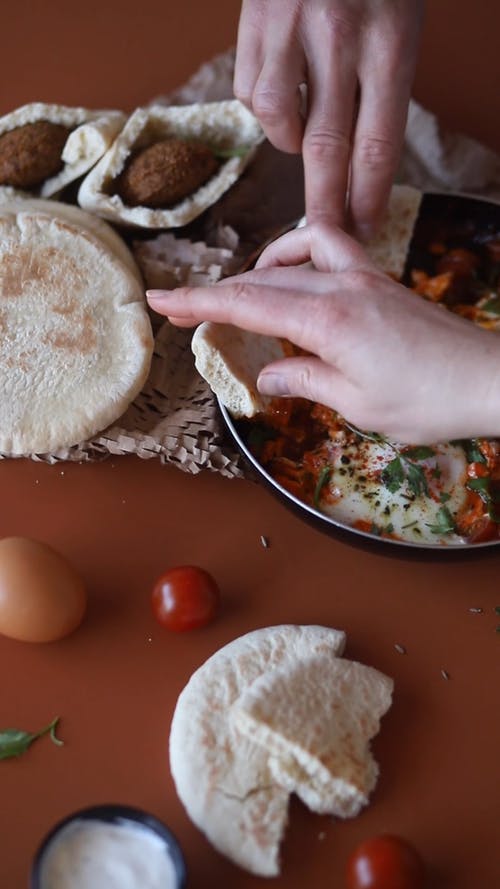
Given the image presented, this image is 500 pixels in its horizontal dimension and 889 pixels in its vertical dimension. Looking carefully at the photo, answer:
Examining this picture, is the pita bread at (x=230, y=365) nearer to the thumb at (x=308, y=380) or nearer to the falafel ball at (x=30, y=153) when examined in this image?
the thumb at (x=308, y=380)

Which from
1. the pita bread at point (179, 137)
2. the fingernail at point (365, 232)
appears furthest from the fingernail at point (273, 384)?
the pita bread at point (179, 137)

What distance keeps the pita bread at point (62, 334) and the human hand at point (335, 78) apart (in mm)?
405

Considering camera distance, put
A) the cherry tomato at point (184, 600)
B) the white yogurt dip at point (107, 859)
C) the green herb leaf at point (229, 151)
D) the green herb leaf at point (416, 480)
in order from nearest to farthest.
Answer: the white yogurt dip at point (107, 859)
the cherry tomato at point (184, 600)
the green herb leaf at point (416, 480)
the green herb leaf at point (229, 151)

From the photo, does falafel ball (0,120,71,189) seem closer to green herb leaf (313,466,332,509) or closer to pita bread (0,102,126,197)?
pita bread (0,102,126,197)

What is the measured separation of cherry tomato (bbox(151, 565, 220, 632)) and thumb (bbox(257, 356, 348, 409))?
363 mm

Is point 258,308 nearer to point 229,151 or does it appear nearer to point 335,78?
point 335,78

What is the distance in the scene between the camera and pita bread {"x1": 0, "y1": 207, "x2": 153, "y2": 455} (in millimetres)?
1619

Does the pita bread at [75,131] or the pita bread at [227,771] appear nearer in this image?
the pita bread at [227,771]

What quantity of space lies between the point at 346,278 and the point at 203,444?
0.51 metres

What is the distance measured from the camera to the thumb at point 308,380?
1.27m

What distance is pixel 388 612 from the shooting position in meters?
1.55

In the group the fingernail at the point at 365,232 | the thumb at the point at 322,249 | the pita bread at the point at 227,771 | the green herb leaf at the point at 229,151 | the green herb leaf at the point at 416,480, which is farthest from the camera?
the green herb leaf at the point at 229,151

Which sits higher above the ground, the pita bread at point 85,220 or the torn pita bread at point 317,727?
the pita bread at point 85,220

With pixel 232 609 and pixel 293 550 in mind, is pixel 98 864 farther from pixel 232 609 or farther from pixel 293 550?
pixel 293 550
